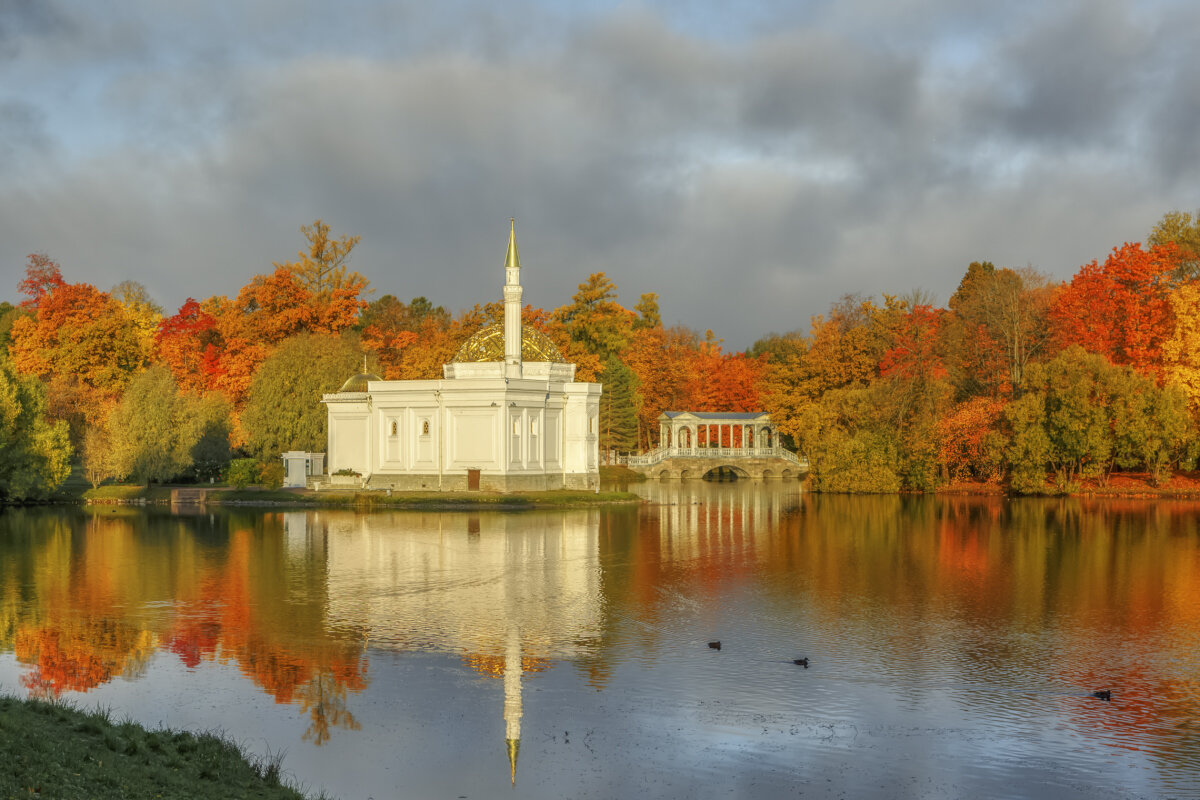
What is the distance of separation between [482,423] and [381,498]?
630 cm

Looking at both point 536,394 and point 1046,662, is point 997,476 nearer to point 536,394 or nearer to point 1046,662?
point 536,394

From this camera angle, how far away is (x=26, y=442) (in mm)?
52781

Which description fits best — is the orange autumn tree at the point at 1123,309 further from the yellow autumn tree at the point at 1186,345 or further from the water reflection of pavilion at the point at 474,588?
the water reflection of pavilion at the point at 474,588

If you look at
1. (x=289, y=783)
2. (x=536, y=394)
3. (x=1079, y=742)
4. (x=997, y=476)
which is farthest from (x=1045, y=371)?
(x=289, y=783)

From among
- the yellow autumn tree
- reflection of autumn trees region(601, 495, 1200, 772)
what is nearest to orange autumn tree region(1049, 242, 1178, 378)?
the yellow autumn tree

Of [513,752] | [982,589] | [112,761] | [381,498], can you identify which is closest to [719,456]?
[381,498]

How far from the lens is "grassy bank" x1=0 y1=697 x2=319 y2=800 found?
1041cm

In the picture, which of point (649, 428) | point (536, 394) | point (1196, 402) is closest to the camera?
point (536, 394)

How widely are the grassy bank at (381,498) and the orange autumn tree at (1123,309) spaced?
28641mm

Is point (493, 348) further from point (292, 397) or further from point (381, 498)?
point (292, 397)

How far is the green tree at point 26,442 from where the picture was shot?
5188 cm

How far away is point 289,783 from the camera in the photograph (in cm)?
1245

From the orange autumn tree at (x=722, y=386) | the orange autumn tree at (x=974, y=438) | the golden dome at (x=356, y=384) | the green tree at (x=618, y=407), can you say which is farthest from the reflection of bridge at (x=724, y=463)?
the golden dome at (x=356, y=384)

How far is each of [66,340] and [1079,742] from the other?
71429mm
